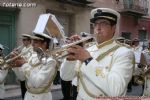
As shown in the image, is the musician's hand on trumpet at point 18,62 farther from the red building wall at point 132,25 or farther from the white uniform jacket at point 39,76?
the red building wall at point 132,25

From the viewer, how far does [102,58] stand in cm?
331

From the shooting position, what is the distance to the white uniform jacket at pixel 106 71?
2981 mm

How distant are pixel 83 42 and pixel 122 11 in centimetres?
1805

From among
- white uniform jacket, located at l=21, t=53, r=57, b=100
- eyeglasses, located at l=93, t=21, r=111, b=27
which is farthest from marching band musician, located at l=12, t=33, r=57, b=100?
eyeglasses, located at l=93, t=21, r=111, b=27

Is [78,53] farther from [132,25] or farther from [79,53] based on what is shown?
[132,25]

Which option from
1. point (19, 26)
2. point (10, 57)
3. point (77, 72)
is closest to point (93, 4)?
point (19, 26)

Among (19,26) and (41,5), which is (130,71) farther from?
(41,5)

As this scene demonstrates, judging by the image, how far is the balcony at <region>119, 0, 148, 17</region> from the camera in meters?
21.3

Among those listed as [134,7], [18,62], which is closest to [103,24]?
[18,62]

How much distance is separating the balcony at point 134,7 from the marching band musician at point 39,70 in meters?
16.7

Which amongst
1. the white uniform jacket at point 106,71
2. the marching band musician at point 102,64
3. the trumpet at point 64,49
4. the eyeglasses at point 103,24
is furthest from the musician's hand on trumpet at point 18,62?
the eyeglasses at point 103,24

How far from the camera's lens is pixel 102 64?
128 inches

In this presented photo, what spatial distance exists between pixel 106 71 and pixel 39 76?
1.59 m

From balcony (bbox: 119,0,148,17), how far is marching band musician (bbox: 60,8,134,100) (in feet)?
58.8
